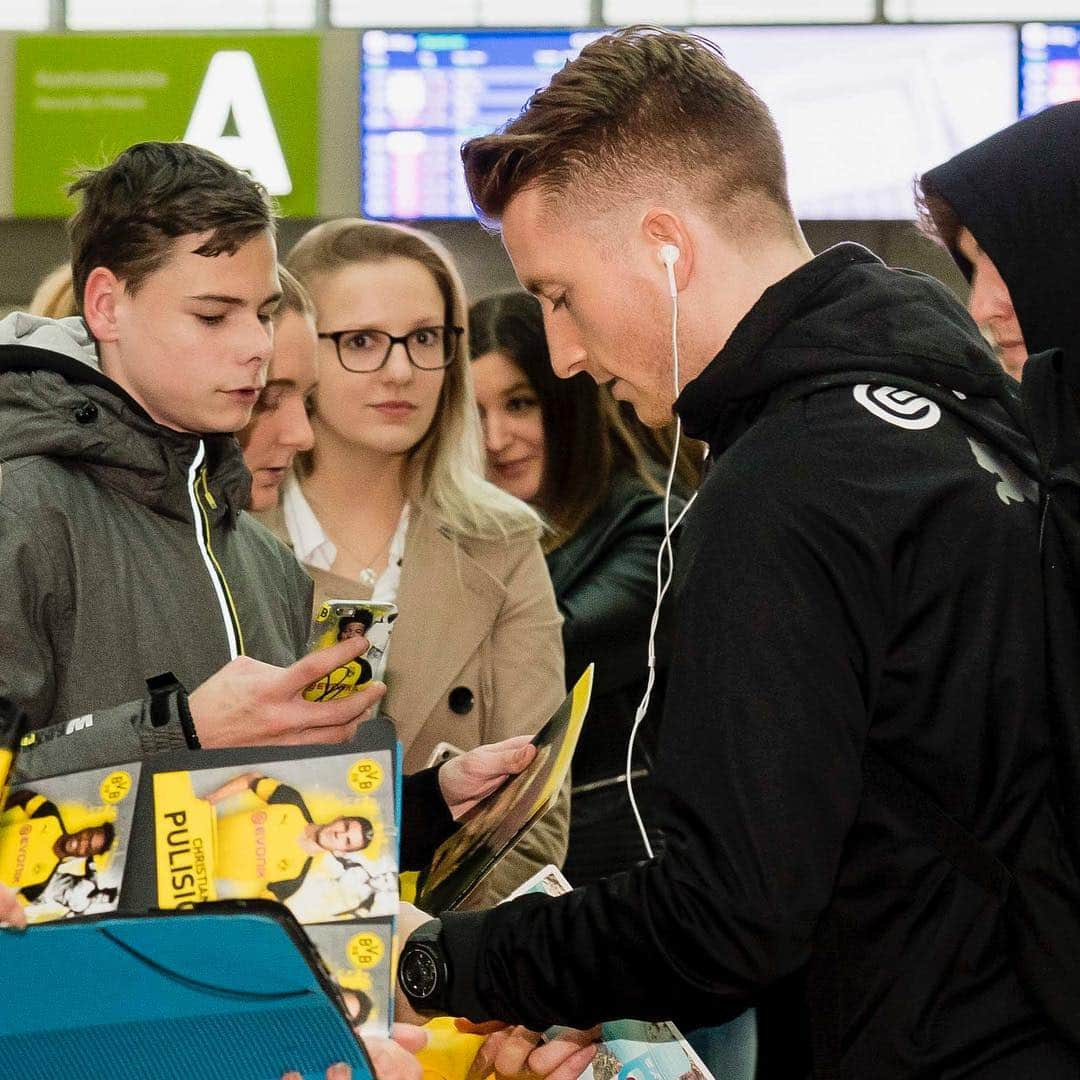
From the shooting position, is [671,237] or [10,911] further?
[671,237]

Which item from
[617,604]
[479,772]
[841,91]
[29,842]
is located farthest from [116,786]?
[841,91]

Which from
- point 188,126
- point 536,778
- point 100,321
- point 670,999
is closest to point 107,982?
point 670,999

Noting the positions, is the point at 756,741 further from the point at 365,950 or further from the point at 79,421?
the point at 79,421

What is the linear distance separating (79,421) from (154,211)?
1.00 feet

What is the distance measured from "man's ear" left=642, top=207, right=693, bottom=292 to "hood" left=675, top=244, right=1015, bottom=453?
116 mm

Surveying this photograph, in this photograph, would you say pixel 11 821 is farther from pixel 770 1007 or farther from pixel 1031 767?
pixel 1031 767

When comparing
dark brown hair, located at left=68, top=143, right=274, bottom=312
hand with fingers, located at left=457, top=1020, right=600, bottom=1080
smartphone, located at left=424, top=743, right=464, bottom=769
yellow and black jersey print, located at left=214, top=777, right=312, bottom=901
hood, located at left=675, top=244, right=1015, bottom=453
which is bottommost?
hand with fingers, located at left=457, top=1020, right=600, bottom=1080

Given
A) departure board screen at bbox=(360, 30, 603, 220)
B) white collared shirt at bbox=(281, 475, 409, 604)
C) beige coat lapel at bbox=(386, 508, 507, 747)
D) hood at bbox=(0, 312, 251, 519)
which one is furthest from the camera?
departure board screen at bbox=(360, 30, 603, 220)

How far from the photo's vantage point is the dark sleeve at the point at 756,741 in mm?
1230

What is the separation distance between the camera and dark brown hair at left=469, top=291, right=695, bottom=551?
3229 millimetres

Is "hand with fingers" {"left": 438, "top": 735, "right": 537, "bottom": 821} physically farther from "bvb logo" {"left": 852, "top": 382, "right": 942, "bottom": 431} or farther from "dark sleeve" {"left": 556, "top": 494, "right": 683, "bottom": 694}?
"dark sleeve" {"left": 556, "top": 494, "right": 683, "bottom": 694}

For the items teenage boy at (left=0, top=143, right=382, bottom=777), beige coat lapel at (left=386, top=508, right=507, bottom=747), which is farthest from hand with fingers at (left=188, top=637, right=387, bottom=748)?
beige coat lapel at (left=386, top=508, right=507, bottom=747)

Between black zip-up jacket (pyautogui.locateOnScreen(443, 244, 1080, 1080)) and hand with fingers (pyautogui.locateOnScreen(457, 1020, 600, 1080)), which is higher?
black zip-up jacket (pyautogui.locateOnScreen(443, 244, 1080, 1080))

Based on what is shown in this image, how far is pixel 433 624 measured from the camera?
2686 millimetres
